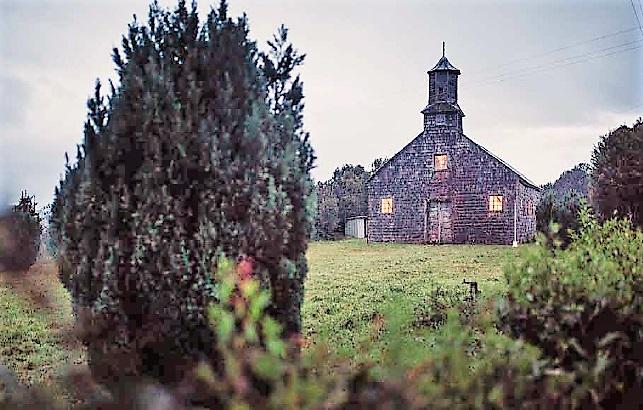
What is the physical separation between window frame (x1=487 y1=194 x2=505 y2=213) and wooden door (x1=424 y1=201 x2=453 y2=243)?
0.46 ft

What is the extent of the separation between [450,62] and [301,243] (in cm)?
82

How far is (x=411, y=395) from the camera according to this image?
843 millimetres

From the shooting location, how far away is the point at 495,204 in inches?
89.3

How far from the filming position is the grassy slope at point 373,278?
200 cm

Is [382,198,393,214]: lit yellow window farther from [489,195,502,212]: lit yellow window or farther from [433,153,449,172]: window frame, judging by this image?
[489,195,502,212]: lit yellow window

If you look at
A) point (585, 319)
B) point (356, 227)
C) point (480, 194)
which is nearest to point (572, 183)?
point (480, 194)

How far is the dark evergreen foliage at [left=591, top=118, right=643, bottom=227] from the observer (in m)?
2.49

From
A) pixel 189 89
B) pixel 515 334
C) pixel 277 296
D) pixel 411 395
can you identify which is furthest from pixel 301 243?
pixel 411 395

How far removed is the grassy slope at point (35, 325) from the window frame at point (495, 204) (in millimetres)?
1385

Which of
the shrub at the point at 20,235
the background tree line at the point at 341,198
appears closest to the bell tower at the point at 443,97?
the background tree line at the point at 341,198

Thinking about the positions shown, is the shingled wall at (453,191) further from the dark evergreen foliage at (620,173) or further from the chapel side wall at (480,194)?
the dark evergreen foliage at (620,173)

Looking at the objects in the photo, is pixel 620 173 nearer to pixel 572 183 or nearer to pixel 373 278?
pixel 572 183

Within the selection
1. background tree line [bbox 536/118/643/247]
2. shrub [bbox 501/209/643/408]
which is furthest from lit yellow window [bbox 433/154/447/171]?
shrub [bbox 501/209/643/408]

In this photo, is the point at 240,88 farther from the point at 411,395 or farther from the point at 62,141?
the point at 411,395
